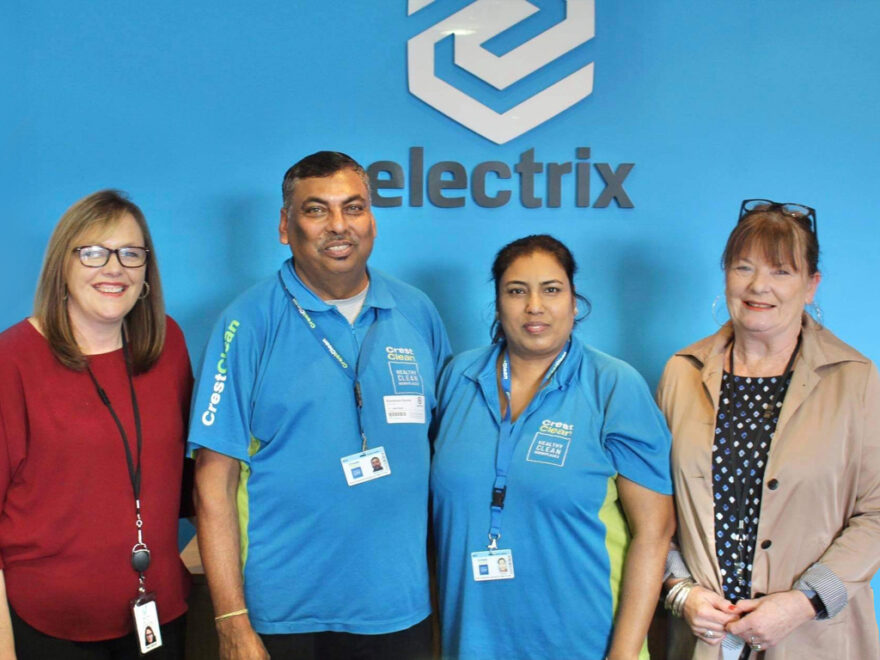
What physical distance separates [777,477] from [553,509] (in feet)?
1.82

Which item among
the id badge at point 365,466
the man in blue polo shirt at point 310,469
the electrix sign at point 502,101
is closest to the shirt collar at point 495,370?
the man in blue polo shirt at point 310,469

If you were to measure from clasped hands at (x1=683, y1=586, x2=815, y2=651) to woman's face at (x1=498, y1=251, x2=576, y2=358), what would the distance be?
0.72 m

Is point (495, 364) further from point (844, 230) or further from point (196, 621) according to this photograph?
point (844, 230)

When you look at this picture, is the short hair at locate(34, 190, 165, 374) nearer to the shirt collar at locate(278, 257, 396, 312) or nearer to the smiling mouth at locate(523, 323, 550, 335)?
the shirt collar at locate(278, 257, 396, 312)

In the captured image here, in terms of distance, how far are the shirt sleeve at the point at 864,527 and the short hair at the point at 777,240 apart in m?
0.35

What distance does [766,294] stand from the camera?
76.1 inches

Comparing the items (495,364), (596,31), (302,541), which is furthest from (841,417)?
(596,31)

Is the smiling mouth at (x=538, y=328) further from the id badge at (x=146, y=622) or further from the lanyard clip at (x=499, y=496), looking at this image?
the id badge at (x=146, y=622)

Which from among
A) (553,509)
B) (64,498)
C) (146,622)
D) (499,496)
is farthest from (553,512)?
(64,498)

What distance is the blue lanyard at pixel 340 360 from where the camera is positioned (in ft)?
6.31

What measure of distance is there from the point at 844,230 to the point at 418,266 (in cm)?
151

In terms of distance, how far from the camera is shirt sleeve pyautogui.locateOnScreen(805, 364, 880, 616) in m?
1.86

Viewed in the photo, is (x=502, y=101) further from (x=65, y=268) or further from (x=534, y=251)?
(x=65, y=268)

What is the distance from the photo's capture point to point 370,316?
2.05 meters
